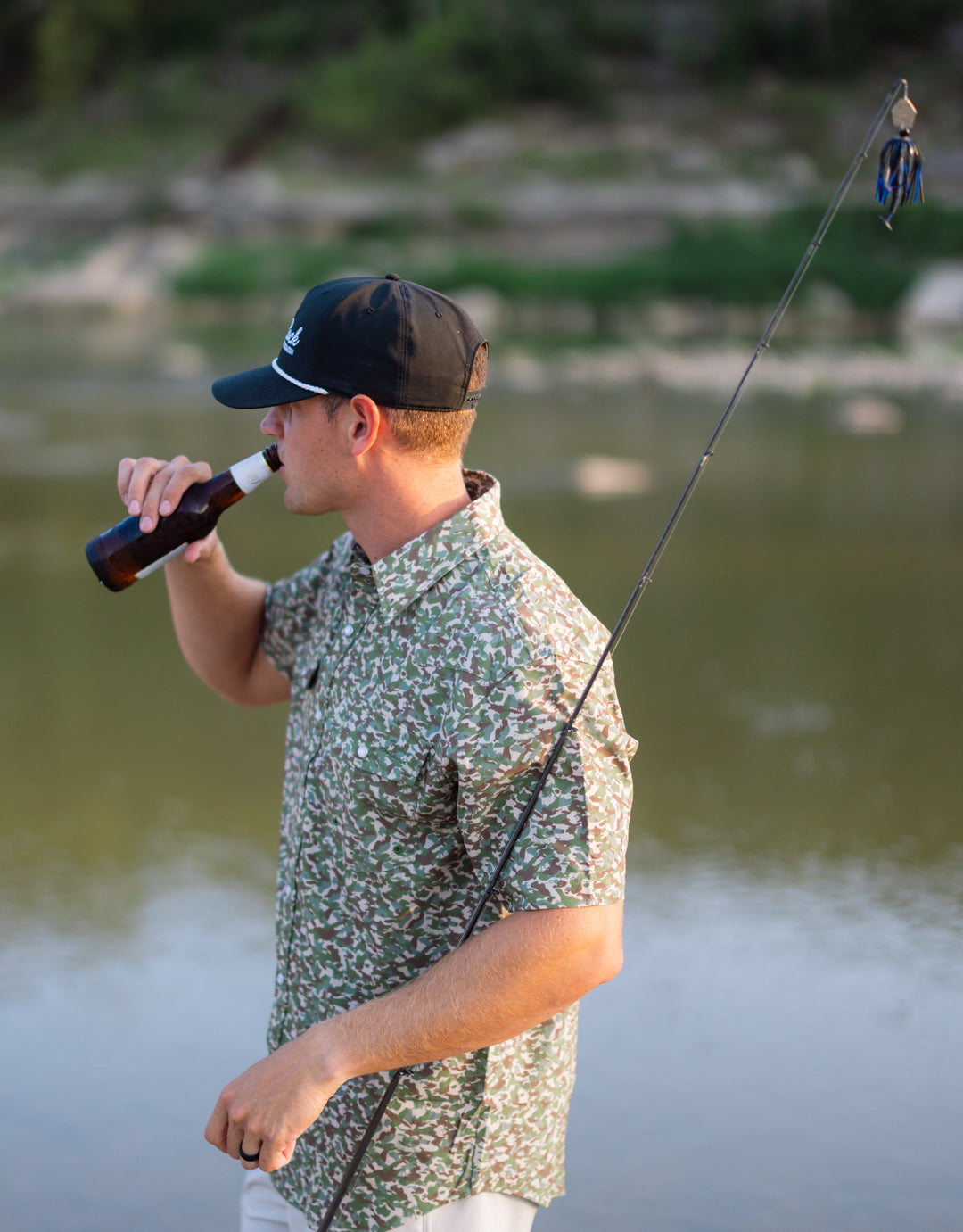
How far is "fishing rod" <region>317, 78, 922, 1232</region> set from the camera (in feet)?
5.45

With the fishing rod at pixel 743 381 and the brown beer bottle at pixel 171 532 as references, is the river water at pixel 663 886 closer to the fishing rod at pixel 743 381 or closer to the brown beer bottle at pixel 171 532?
the fishing rod at pixel 743 381

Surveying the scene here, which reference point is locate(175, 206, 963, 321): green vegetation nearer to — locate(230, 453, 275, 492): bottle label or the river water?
the river water

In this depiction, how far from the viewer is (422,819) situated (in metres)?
1.77

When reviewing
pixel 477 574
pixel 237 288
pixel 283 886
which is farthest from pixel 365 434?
pixel 237 288

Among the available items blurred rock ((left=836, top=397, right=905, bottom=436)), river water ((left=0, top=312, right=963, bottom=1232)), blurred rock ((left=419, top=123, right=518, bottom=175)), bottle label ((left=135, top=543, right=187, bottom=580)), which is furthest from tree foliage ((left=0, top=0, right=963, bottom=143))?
bottle label ((left=135, top=543, right=187, bottom=580))

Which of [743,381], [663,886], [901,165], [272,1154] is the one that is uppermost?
[663,886]

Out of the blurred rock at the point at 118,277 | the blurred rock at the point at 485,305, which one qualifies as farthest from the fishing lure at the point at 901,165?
the blurred rock at the point at 118,277

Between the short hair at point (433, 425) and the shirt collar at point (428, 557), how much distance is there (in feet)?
0.28

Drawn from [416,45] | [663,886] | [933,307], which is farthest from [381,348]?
[416,45]

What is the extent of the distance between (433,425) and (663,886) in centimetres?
275

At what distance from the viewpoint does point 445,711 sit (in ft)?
5.65

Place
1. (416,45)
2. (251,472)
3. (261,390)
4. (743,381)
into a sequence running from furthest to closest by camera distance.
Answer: (416,45) < (251,472) < (743,381) < (261,390)

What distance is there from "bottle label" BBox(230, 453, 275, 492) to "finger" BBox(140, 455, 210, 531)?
0.06 meters

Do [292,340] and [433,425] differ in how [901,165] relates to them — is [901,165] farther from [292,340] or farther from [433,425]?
[292,340]
